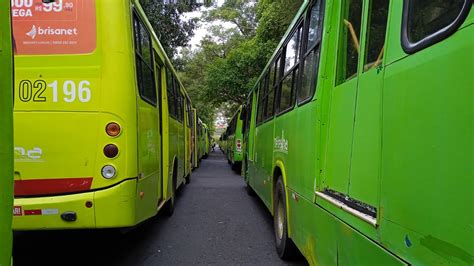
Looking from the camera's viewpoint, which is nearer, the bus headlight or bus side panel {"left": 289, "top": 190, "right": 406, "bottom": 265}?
bus side panel {"left": 289, "top": 190, "right": 406, "bottom": 265}

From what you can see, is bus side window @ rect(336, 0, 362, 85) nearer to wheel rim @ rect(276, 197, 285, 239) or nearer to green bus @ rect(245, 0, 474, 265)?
green bus @ rect(245, 0, 474, 265)

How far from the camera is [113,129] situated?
14.3ft

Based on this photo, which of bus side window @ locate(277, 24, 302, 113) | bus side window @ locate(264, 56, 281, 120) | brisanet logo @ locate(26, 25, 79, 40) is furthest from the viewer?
bus side window @ locate(264, 56, 281, 120)

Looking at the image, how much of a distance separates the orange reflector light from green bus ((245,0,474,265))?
181 centimetres

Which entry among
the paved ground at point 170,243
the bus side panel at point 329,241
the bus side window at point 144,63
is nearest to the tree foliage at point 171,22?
the paved ground at point 170,243

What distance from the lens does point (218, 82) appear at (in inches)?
1145

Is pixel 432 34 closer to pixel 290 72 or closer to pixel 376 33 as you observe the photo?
pixel 376 33

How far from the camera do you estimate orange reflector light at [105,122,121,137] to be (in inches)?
171

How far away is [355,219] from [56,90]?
10.3 feet

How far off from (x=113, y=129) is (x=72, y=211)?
2.83 feet

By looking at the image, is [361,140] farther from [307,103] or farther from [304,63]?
[304,63]

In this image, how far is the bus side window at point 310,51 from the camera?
4.05 m

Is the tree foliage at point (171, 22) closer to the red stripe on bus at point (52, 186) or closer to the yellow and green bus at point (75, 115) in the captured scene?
the yellow and green bus at point (75, 115)

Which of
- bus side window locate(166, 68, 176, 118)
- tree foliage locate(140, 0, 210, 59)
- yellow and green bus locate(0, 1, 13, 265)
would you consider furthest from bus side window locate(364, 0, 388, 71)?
tree foliage locate(140, 0, 210, 59)
